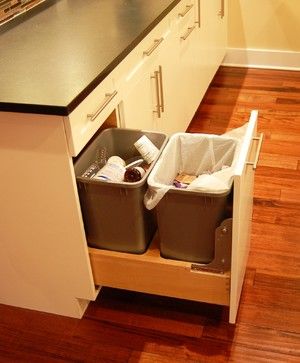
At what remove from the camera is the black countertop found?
1.39 m

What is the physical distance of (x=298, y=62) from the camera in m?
3.65

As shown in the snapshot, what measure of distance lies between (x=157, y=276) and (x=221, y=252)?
0.75 ft

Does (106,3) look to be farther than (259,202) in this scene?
No

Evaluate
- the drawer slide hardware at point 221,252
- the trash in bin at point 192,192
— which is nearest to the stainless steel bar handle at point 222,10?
the trash in bin at point 192,192

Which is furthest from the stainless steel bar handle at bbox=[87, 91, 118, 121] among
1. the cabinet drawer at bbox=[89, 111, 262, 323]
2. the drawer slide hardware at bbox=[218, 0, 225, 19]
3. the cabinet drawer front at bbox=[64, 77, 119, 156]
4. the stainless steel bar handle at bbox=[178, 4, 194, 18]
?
the drawer slide hardware at bbox=[218, 0, 225, 19]

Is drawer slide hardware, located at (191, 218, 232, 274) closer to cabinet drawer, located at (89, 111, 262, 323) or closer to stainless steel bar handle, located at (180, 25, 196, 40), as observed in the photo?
cabinet drawer, located at (89, 111, 262, 323)

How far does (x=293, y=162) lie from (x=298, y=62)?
1280 millimetres

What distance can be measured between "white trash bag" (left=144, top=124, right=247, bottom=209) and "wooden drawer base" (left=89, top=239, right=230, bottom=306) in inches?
8.5

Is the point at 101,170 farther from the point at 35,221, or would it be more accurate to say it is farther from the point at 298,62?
the point at 298,62

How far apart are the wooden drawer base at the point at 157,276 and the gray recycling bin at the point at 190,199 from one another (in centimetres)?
4

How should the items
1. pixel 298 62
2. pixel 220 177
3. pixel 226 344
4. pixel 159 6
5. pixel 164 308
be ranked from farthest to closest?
pixel 298 62
pixel 159 6
pixel 164 308
pixel 226 344
pixel 220 177

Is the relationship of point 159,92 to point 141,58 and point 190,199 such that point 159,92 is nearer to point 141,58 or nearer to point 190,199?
point 141,58

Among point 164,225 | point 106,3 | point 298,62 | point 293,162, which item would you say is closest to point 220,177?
point 164,225

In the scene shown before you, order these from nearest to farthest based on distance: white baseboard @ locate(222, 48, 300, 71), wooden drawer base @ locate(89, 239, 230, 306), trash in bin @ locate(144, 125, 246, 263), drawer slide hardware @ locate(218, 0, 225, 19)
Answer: trash in bin @ locate(144, 125, 246, 263), wooden drawer base @ locate(89, 239, 230, 306), drawer slide hardware @ locate(218, 0, 225, 19), white baseboard @ locate(222, 48, 300, 71)
